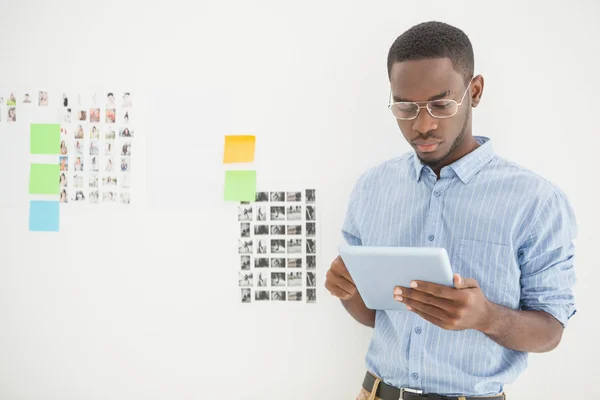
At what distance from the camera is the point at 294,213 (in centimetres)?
168

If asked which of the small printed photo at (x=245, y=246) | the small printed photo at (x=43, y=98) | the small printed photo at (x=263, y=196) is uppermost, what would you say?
the small printed photo at (x=43, y=98)

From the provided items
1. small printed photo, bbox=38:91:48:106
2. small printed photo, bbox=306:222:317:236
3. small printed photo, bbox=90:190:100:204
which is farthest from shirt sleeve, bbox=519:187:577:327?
small printed photo, bbox=38:91:48:106

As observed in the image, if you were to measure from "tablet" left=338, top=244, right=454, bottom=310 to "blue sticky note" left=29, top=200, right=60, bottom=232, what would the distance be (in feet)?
3.74

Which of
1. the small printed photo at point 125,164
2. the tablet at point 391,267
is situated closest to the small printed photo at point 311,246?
the tablet at point 391,267

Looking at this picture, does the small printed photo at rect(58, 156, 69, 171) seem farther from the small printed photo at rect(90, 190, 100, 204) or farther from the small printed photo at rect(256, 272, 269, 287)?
the small printed photo at rect(256, 272, 269, 287)

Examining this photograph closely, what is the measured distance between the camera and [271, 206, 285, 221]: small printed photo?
1.68 metres

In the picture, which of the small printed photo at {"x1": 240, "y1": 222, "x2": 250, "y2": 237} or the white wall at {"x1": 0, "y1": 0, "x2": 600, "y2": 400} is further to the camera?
the small printed photo at {"x1": 240, "y1": 222, "x2": 250, "y2": 237}

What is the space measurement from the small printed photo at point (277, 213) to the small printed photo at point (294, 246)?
3.0 inches

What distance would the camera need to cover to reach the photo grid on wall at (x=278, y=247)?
5.49 ft

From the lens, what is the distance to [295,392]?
1.68 meters

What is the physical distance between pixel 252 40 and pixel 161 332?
3.19 feet

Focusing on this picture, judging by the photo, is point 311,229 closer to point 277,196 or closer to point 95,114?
point 277,196

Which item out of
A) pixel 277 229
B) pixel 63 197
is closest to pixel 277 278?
pixel 277 229

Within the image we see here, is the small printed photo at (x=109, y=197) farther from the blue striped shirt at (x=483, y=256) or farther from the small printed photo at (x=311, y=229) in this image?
the blue striped shirt at (x=483, y=256)
